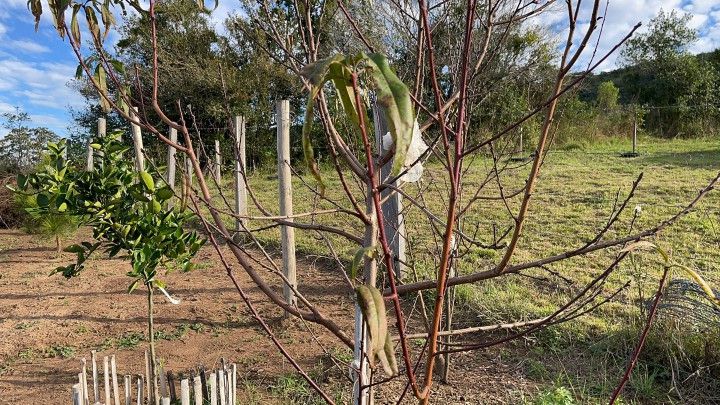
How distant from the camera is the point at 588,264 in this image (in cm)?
379

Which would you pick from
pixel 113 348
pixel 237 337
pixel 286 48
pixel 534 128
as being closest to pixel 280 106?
pixel 237 337

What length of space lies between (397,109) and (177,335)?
3086 mm

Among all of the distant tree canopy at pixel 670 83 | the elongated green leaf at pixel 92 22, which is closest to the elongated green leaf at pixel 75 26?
the elongated green leaf at pixel 92 22

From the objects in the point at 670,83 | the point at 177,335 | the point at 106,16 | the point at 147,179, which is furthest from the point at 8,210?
the point at 670,83

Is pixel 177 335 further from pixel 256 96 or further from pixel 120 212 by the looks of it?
pixel 256 96

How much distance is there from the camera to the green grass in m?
2.32

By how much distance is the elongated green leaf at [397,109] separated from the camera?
0.39 metres

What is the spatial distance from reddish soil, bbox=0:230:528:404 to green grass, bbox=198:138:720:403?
1.20ft

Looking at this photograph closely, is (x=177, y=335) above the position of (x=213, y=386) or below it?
below

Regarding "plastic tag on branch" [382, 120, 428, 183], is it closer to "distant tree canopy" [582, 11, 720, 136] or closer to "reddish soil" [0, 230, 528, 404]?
"reddish soil" [0, 230, 528, 404]

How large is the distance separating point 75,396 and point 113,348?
1520 millimetres

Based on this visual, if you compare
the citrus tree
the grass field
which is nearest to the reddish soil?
the grass field

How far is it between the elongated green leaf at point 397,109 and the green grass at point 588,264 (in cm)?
85

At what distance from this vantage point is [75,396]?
1584 millimetres
